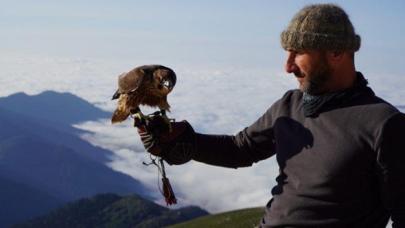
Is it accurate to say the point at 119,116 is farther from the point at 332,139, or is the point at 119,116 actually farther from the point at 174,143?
the point at 332,139

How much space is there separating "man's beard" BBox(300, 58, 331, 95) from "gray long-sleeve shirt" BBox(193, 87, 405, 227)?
240mm

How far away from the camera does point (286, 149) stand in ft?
19.9

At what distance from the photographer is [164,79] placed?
602 cm

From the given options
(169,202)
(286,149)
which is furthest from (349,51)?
(169,202)

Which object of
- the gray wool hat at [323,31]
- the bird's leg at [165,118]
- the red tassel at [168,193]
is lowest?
the red tassel at [168,193]

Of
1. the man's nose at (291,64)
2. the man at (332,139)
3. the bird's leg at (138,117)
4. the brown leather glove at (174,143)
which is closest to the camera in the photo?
the man at (332,139)

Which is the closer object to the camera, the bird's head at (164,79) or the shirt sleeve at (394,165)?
the shirt sleeve at (394,165)

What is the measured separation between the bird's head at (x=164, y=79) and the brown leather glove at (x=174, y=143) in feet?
2.01

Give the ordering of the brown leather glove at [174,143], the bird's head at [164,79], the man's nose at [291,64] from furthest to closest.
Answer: the brown leather glove at [174,143]
the bird's head at [164,79]
the man's nose at [291,64]

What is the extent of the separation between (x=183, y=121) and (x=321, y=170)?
2071 millimetres

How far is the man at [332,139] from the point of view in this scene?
16.9 ft

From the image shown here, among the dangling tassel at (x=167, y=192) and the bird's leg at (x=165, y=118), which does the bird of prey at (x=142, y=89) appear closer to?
the bird's leg at (x=165, y=118)

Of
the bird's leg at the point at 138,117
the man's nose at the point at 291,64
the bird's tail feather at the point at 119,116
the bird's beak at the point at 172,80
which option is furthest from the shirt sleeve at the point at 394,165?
the bird's tail feather at the point at 119,116

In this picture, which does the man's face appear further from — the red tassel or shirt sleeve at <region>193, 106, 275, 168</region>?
the red tassel
